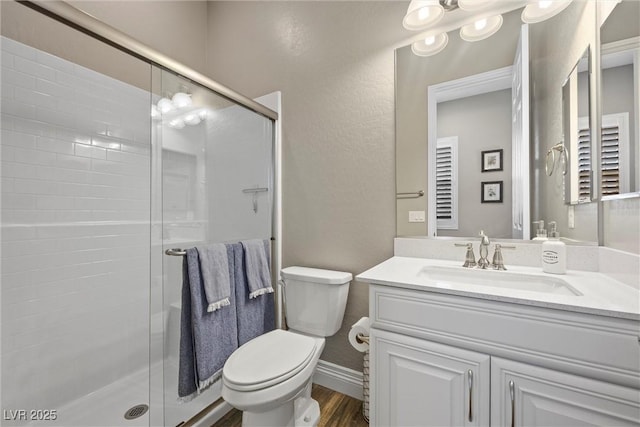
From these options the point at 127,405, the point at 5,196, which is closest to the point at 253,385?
the point at 127,405

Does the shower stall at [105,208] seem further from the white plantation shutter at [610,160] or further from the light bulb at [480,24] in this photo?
the white plantation shutter at [610,160]

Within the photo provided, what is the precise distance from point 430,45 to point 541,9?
444 mm

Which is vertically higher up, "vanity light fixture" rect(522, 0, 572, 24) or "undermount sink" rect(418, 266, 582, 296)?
"vanity light fixture" rect(522, 0, 572, 24)

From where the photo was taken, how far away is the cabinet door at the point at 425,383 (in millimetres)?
841

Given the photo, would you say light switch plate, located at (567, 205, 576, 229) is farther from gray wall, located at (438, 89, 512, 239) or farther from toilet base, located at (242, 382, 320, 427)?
toilet base, located at (242, 382, 320, 427)

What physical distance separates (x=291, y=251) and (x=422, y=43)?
4.69 feet

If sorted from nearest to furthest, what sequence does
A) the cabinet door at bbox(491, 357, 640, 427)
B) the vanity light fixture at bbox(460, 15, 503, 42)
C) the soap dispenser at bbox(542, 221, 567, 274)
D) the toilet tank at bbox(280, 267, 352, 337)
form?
the cabinet door at bbox(491, 357, 640, 427) < the soap dispenser at bbox(542, 221, 567, 274) < the vanity light fixture at bbox(460, 15, 503, 42) < the toilet tank at bbox(280, 267, 352, 337)

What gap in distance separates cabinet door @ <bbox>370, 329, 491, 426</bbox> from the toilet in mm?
345

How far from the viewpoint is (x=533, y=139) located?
1.21 meters

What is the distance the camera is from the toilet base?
3.90ft

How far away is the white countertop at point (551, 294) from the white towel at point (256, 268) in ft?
2.47

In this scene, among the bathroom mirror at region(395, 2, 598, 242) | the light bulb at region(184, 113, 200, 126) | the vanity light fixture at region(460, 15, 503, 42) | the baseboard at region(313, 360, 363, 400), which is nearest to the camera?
the bathroom mirror at region(395, 2, 598, 242)

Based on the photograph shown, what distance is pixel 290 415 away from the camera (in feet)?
4.14

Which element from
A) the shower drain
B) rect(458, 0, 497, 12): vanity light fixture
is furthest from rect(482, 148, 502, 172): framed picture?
the shower drain
